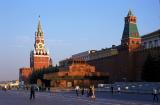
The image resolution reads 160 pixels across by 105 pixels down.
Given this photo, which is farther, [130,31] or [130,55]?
[130,31]

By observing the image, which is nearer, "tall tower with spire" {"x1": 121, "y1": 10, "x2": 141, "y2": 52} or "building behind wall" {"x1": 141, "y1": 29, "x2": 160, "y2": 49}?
"building behind wall" {"x1": 141, "y1": 29, "x2": 160, "y2": 49}

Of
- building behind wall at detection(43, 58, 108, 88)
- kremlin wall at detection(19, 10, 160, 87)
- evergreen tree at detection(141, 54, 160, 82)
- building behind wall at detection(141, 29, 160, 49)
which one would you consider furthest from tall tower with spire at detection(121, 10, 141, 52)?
evergreen tree at detection(141, 54, 160, 82)

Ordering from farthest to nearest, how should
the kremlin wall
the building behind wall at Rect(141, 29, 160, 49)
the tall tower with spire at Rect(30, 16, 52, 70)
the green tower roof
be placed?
the tall tower with spire at Rect(30, 16, 52, 70) → the green tower roof → the building behind wall at Rect(141, 29, 160, 49) → the kremlin wall

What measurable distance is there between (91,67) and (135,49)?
55.0 feet

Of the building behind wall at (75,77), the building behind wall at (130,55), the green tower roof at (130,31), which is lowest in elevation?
the building behind wall at (75,77)

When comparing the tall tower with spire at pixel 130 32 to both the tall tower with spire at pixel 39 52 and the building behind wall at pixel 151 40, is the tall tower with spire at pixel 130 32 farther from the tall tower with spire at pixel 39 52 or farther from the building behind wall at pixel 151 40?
the tall tower with spire at pixel 39 52

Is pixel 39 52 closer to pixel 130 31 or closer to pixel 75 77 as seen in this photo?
pixel 75 77

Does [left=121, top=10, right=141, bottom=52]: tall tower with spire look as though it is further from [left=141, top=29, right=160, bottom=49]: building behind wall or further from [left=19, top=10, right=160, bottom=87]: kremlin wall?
[left=141, top=29, right=160, bottom=49]: building behind wall

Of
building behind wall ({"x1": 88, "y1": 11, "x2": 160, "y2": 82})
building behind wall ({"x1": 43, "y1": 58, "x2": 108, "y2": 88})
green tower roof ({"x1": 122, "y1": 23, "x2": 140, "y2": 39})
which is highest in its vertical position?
green tower roof ({"x1": 122, "y1": 23, "x2": 140, "y2": 39})

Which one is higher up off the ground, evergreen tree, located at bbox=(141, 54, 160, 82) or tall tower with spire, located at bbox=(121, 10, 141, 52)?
tall tower with spire, located at bbox=(121, 10, 141, 52)

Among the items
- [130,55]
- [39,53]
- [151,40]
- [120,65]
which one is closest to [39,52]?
[39,53]

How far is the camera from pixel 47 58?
118750 mm

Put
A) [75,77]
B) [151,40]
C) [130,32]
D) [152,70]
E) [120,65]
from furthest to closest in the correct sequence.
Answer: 1. [75,77]
2. [151,40]
3. [130,32]
4. [120,65]
5. [152,70]

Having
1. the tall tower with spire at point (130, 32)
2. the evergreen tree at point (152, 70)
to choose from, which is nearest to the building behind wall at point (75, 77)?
the tall tower with spire at point (130, 32)
